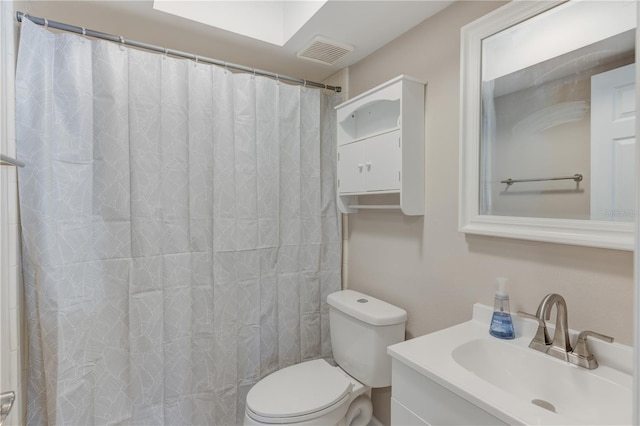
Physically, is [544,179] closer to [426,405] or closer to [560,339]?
[560,339]

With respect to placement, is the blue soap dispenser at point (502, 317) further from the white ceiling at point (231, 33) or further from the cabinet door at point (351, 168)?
the white ceiling at point (231, 33)

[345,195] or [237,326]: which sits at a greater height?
[345,195]

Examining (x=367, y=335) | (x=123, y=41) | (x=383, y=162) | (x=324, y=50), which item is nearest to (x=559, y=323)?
(x=367, y=335)

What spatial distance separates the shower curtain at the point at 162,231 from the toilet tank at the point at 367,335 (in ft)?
1.04

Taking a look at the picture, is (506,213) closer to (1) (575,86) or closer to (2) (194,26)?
(1) (575,86)

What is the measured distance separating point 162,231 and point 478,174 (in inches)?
55.0

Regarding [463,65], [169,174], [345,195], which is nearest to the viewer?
[463,65]

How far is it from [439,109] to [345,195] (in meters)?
0.68

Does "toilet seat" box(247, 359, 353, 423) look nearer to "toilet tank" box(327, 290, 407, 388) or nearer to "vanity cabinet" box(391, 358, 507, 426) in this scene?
"toilet tank" box(327, 290, 407, 388)

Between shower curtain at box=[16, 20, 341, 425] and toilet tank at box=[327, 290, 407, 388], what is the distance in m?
0.32

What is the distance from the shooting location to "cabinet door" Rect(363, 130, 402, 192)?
1414 millimetres

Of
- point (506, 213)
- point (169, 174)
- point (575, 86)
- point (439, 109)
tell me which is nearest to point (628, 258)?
point (506, 213)

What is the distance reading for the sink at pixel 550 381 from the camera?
2.59ft

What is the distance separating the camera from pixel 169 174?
4.81ft
